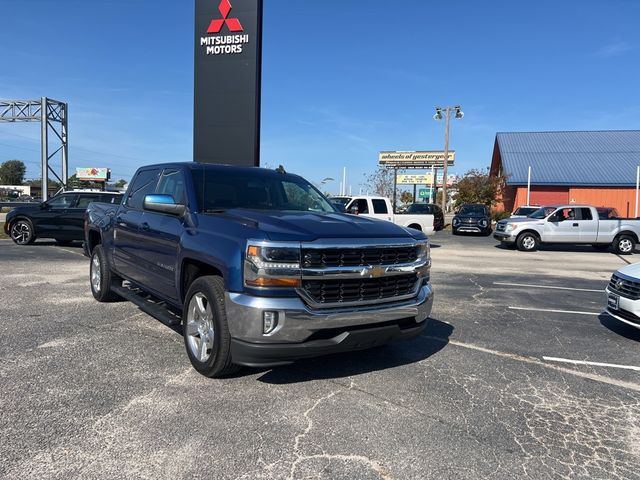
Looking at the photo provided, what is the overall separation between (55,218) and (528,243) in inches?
645

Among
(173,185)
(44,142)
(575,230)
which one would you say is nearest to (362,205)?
(575,230)

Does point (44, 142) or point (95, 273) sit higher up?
point (44, 142)

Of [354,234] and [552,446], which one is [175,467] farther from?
[552,446]

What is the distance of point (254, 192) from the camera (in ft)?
16.9

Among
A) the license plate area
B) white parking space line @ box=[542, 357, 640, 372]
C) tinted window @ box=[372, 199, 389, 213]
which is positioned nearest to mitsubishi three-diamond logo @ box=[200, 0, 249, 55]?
tinted window @ box=[372, 199, 389, 213]

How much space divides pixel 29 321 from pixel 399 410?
4745 millimetres

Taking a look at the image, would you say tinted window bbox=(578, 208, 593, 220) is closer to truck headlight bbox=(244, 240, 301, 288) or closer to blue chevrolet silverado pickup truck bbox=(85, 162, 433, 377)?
blue chevrolet silverado pickup truck bbox=(85, 162, 433, 377)

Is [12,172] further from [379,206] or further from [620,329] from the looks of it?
[620,329]

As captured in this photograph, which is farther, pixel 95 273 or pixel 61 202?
pixel 61 202

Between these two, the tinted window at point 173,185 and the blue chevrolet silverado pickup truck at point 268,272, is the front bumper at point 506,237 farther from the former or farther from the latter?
the tinted window at point 173,185

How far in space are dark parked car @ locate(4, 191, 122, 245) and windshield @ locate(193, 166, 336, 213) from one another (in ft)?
34.4

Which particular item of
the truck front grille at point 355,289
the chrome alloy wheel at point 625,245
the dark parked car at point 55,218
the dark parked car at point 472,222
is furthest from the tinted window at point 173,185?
the dark parked car at point 472,222

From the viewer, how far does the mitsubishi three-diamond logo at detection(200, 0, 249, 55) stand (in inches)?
626

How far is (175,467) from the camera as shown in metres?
2.82
